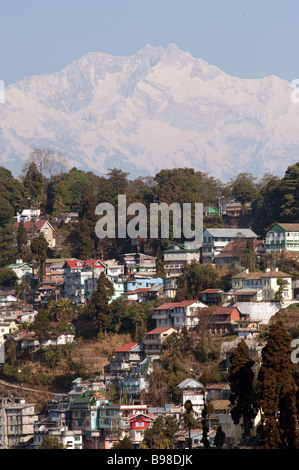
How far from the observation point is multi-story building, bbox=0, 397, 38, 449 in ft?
181

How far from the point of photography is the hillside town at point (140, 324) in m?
52.8

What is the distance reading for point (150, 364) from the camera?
187 ft

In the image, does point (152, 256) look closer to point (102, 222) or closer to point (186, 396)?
point (102, 222)

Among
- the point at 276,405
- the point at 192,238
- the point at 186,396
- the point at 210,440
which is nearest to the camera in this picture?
the point at 276,405

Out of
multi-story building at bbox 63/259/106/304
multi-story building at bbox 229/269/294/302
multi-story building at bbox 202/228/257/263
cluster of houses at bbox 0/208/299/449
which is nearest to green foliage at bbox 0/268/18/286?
cluster of houses at bbox 0/208/299/449

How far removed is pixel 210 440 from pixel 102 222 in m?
26.1

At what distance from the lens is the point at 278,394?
4272 cm

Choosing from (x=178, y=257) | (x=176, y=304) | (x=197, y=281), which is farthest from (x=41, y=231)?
(x=176, y=304)

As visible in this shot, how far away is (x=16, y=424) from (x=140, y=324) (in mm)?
9338

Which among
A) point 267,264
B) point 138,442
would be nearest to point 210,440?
point 138,442

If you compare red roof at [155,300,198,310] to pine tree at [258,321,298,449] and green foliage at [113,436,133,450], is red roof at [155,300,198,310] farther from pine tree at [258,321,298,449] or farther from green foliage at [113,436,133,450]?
pine tree at [258,321,298,449]

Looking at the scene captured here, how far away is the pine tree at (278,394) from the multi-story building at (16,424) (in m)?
15.1

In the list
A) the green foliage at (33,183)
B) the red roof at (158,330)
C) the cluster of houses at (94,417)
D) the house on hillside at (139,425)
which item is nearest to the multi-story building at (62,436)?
the cluster of houses at (94,417)

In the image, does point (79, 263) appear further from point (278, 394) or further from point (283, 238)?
point (278, 394)
